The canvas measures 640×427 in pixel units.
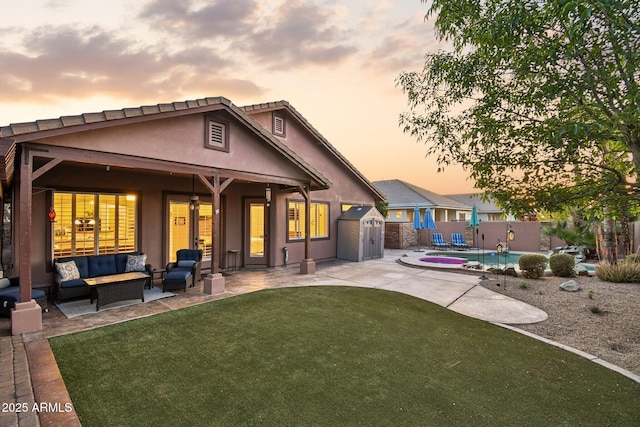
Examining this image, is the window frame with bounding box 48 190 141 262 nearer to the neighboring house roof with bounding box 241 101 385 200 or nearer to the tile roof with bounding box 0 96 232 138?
the tile roof with bounding box 0 96 232 138

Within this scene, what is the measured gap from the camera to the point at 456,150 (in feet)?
15.6

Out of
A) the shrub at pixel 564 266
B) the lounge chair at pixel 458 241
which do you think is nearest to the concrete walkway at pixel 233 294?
the shrub at pixel 564 266

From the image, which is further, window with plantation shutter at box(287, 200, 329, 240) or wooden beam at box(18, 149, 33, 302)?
window with plantation shutter at box(287, 200, 329, 240)

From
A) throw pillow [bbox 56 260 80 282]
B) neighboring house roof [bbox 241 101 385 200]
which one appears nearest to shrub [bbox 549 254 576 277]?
neighboring house roof [bbox 241 101 385 200]

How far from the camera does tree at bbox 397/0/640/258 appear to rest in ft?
11.0

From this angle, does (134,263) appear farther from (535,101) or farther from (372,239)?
(372,239)

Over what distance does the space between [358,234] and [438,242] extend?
30.4 ft

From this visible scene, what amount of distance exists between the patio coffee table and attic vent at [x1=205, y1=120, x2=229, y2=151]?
11.7 ft

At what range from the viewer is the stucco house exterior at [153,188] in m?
5.23

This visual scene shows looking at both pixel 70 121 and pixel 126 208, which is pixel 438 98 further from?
pixel 126 208

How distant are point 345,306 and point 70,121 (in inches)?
247

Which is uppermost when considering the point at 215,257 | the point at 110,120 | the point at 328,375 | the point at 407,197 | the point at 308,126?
the point at 308,126

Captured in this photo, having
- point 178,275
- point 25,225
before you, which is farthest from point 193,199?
point 25,225

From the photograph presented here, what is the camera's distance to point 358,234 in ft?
44.0
